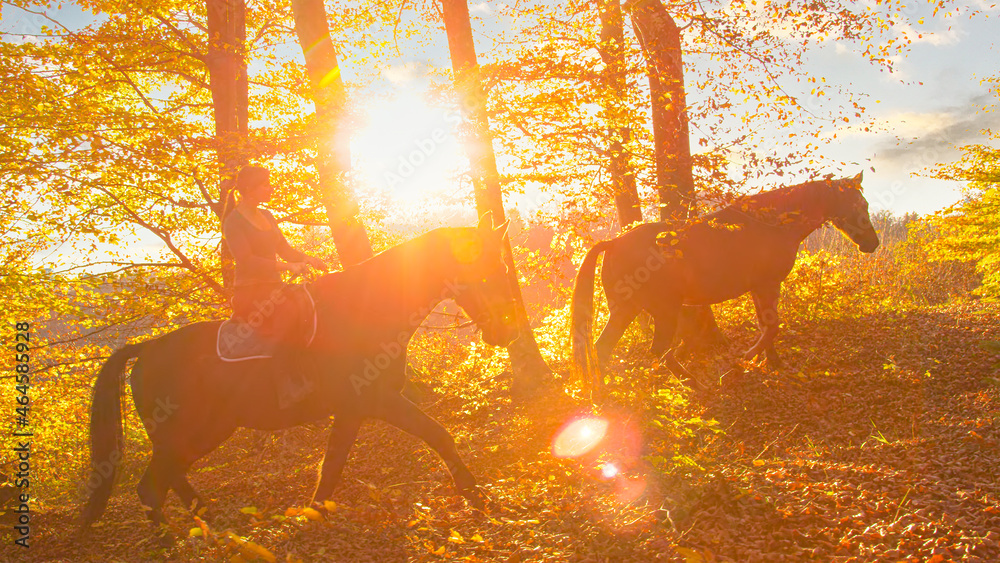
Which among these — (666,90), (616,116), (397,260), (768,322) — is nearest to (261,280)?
(397,260)

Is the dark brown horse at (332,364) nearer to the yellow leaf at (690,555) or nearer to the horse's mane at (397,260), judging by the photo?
the horse's mane at (397,260)

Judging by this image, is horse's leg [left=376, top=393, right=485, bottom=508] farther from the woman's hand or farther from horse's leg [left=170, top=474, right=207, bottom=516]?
horse's leg [left=170, top=474, right=207, bottom=516]

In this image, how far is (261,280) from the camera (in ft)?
17.0

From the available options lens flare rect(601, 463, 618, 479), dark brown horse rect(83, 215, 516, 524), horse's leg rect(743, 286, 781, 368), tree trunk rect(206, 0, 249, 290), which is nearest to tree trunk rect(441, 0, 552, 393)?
dark brown horse rect(83, 215, 516, 524)

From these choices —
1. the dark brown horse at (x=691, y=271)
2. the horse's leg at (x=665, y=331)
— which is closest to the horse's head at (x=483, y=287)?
the dark brown horse at (x=691, y=271)

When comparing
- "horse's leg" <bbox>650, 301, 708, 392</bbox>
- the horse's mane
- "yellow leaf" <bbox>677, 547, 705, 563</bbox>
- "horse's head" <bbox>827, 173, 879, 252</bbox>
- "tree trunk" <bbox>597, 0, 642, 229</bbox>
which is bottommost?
"yellow leaf" <bbox>677, 547, 705, 563</bbox>

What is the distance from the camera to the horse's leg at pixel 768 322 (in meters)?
8.65

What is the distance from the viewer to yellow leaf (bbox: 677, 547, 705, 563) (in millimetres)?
3554

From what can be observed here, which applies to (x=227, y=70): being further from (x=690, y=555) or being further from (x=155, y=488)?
(x=690, y=555)

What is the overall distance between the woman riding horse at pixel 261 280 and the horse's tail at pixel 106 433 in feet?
4.54

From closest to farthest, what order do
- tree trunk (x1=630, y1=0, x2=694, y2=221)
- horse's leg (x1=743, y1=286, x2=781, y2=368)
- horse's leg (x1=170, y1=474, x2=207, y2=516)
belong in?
horse's leg (x1=170, y1=474, x2=207, y2=516) < tree trunk (x1=630, y1=0, x2=694, y2=221) < horse's leg (x1=743, y1=286, x2=781, y2=368)

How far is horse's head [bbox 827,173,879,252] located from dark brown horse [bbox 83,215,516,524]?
696cm

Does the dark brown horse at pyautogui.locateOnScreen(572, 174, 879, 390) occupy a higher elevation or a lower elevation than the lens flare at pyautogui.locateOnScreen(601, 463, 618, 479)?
higher

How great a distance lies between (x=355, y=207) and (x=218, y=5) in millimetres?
5272
